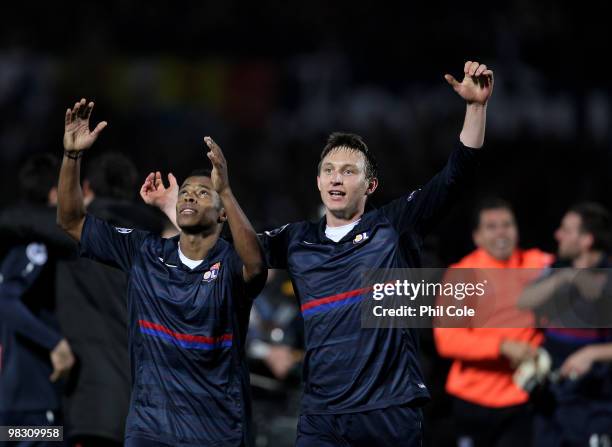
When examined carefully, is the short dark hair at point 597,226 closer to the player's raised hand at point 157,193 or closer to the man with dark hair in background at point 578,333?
the man with dark hair in background at point 578,333

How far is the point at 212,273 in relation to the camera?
5.25m

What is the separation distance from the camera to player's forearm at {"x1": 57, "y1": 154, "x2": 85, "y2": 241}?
17.3 feet

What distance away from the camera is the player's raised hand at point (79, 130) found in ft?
17.2

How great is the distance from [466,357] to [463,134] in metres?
2.70

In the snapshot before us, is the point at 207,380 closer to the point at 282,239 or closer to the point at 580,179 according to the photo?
the point at 282,239

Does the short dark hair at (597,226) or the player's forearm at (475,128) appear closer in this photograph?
the player's forearm at (475,128)

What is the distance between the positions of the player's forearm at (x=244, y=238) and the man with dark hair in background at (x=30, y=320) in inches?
77.9

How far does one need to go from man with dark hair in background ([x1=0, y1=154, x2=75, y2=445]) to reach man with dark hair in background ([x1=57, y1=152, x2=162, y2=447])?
11cm

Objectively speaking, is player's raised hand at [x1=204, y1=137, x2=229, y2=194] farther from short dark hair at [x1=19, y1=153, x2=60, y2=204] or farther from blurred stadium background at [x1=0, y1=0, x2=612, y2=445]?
blurred stadium background at [x1=0, y1=0, x2=612, y2=445]

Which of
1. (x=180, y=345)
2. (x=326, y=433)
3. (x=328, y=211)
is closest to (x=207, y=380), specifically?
(x=180, y=345)

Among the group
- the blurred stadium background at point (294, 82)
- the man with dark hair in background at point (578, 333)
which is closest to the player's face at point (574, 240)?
the man with dark hair in background at point (578, 333)

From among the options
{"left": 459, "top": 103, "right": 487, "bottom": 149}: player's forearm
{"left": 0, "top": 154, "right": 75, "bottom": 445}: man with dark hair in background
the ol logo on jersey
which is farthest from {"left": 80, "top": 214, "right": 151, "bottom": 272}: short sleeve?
{"left": 459, "top": 103, "right": 487, "bottom": 149}: player's forearm

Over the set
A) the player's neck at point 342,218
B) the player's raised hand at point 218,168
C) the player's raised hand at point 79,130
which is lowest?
the player's neck at point 342,218

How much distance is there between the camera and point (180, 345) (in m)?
5.16
